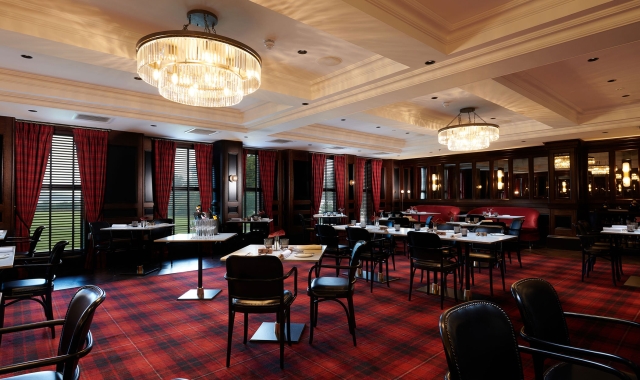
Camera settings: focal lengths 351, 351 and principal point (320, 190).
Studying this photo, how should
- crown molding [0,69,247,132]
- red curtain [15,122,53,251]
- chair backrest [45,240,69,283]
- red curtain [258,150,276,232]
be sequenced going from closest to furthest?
1. chair backrest [45,240,69,283]
2. crown molding [0,69,247,132]
3. red curtain [15,122,53,251]
4. red curtain [258,150,276,232]

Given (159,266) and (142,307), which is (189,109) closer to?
(159,266)

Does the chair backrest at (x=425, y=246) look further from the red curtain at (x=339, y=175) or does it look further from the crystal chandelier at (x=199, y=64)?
the red curtain at (x=339, y=175)

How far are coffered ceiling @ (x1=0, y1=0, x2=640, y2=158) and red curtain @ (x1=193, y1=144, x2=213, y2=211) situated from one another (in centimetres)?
100

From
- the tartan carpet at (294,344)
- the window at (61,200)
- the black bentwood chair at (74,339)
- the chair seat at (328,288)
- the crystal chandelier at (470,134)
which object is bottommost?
the tartan carpet at (294,344)

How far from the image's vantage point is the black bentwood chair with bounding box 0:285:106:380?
1.75 meters

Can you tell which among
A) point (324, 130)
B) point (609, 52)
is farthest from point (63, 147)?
point (609, 52)

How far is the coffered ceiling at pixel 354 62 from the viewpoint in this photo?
325 centimetres

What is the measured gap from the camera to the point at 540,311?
6.73ft

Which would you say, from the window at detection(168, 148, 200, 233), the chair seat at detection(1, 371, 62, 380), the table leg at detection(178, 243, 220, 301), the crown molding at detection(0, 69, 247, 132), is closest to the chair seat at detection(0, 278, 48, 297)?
the table leg at detection(178, 243, 220, 301)

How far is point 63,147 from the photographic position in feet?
23.8

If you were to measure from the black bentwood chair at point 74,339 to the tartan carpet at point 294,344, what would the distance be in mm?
1054

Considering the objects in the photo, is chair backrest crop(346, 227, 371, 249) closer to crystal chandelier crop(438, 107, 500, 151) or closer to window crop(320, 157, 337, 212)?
crystal chandelier crop(438, 107, 500, 151)

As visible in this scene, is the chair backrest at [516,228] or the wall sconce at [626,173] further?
the wall sconce at [626,173]

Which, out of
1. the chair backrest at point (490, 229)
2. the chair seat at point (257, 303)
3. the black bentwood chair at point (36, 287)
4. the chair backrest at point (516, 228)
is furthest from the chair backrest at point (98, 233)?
the chair backrest at point (516, 228)
